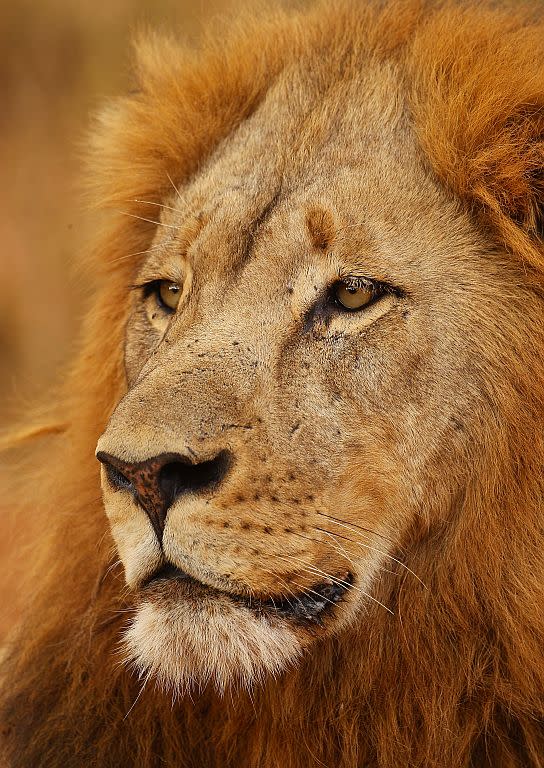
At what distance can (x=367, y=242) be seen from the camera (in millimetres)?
2887

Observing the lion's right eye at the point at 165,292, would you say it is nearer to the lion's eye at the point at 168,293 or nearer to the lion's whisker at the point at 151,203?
the lion's eye at the point at 168,293

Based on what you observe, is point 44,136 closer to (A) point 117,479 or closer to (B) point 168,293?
(B) point 168,293

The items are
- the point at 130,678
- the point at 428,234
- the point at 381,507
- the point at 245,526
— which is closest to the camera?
the point at 245,526

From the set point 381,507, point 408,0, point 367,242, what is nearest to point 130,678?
point 381,507

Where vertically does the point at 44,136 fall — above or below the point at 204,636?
above

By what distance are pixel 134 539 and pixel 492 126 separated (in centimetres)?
136

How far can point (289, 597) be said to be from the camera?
2.63m

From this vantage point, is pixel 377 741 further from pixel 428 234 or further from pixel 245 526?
pixel 428 234

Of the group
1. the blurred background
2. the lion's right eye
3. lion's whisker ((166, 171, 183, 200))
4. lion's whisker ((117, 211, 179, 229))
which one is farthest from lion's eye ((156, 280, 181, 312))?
the blurred background

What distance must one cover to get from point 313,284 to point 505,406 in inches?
22.1

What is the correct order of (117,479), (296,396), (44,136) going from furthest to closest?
(44,136), (296,396), (117,479)

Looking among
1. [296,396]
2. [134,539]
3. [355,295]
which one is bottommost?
[134,539]

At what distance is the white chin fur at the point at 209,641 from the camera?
255 cm

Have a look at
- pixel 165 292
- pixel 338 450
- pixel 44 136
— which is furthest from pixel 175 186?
pixel 44 136
